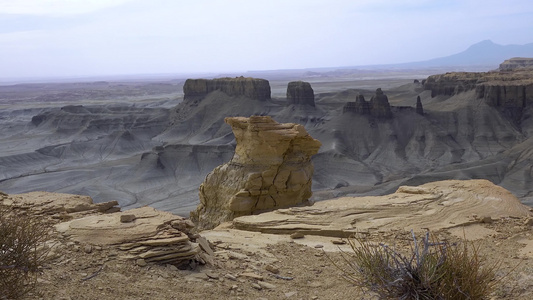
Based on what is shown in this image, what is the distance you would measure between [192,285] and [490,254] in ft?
17.2

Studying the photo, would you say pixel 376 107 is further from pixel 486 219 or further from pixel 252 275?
pixel 252 275

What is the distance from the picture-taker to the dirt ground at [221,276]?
6188mm

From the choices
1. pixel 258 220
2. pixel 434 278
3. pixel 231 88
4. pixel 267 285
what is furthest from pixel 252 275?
pixel 231 88

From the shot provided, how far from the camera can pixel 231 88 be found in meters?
79.9

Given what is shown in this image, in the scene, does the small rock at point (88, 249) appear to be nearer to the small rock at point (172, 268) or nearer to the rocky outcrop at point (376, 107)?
the small rock at point (172, 268)

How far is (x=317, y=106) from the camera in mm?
82375

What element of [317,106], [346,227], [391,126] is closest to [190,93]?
[317,106]

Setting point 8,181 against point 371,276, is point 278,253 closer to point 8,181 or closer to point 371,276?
point 371,276

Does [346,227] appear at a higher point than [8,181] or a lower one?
higher

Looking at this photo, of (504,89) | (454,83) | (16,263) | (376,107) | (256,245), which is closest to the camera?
(16,263)

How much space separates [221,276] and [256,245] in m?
2.08

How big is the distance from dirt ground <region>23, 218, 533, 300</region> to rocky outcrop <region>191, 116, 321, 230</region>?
7.28 m

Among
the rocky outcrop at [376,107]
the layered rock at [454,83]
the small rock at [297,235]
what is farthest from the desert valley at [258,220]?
the layered rock at [454,83]

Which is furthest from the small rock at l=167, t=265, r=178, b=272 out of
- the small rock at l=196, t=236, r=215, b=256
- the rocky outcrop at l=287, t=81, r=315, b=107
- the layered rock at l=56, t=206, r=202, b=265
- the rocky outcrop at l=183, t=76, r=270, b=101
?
the rocky outcrop at l=287, t=81, r=315, b=107
